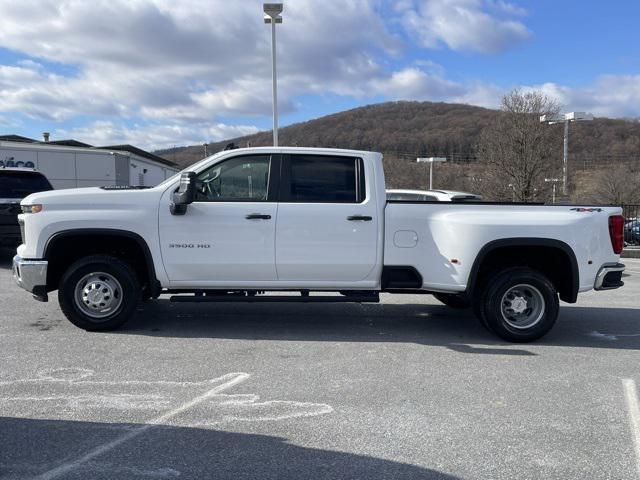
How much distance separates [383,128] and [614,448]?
5549 centimetres

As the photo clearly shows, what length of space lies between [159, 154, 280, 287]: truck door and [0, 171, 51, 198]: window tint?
259 inches

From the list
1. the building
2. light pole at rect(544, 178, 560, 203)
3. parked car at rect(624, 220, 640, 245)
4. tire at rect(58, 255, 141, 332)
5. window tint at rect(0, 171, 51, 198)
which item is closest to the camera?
tire at rect(58, 255, 141, 332)

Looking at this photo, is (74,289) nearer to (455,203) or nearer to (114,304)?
(114,304)

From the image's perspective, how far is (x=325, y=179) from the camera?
6211 mm

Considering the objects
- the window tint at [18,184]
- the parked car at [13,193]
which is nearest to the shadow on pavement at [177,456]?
the parked car at [13,193]

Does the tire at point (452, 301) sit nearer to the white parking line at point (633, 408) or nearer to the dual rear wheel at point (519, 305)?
the dual rear wheel at point (519, 305)

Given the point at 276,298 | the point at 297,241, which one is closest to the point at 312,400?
the point at 276,298

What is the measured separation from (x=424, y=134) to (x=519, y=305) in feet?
180

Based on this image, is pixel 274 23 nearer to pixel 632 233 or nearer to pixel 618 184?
pixel 632 233

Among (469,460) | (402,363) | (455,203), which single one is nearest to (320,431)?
(469,460)

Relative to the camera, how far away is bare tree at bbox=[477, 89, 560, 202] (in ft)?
76.6

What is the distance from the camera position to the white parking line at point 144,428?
319 cm

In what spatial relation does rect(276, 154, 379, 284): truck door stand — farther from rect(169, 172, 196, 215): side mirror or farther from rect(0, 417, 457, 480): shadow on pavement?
rect(0, 417, 457, 480): shadow on pavement

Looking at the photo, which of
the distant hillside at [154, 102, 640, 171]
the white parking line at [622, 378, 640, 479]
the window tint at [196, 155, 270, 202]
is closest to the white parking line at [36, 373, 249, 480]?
the window tint at [196, 155, 270, 202]
